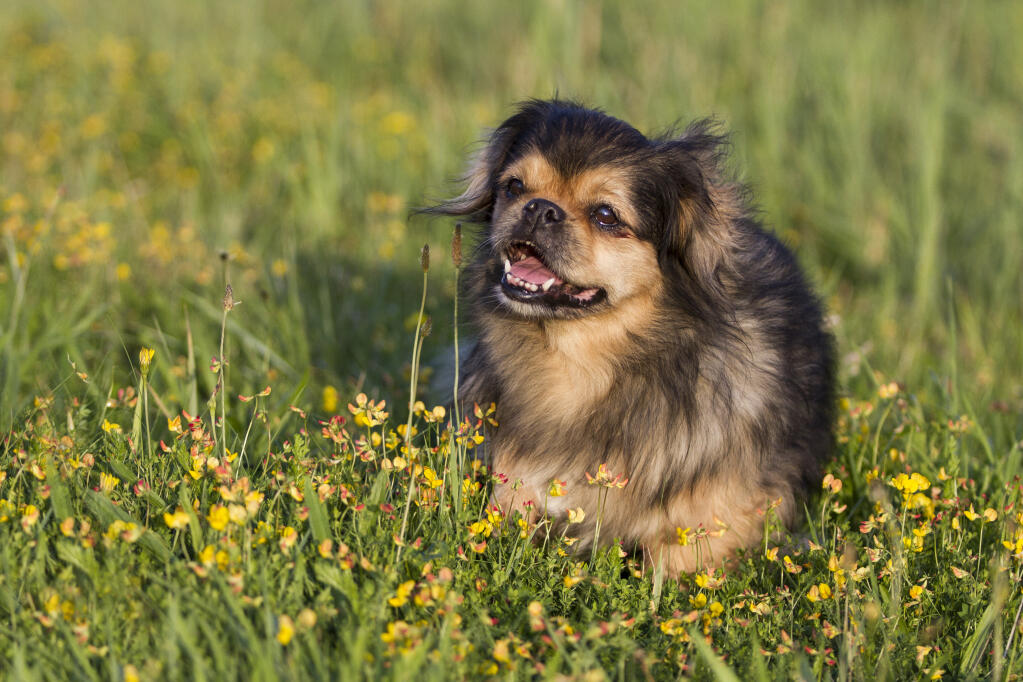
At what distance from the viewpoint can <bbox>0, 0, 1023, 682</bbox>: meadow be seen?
217 centimetres

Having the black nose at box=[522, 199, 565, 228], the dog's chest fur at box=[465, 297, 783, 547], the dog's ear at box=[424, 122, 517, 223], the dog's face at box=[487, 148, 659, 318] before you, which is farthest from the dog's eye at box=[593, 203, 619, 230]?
the dog's ear at box=[424, 122, 517, 223]

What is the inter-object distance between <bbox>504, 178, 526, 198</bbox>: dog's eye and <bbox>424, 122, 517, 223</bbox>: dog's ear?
6.9 inches

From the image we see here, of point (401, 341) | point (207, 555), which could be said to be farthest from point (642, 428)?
point (401, 341)

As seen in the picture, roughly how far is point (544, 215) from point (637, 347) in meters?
0.46

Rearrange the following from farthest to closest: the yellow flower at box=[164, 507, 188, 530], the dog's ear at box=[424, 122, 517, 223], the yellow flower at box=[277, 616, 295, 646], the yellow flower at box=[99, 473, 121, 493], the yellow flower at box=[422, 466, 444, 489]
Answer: the dog's ear at box=[424, 122, 517, 223] < the yellow flower at box=[422, 466, 444, 489] < the yellow flower at box=[99, 473, 121, 493] < the yellow flower at box=[164, 507, 188, 530] < the yellow flower at box=[277, 616, 295, 646]

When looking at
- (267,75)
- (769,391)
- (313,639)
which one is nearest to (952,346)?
(769,391)

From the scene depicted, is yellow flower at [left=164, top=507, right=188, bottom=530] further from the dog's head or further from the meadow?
the dog's head

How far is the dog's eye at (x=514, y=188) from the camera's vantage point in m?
2.97

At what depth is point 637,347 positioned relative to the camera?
9.52 feet

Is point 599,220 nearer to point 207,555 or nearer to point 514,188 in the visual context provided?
point 514,188

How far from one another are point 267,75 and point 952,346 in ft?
16.5

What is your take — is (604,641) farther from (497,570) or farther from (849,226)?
(849,226)

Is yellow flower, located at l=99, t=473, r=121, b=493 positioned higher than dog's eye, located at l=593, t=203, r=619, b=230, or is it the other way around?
dog's eye, located at l=593, t=203, r=619, b=230

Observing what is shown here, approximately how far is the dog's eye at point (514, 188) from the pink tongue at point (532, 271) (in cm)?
20
